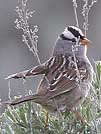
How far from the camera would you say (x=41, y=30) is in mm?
Answer: 12156

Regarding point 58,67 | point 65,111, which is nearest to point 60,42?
point 58,67

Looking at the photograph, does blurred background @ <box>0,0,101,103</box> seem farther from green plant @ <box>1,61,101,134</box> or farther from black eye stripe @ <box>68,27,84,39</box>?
green plant @ <box>1,61,101,134</box>

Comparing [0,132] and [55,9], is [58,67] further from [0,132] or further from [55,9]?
[55,9]

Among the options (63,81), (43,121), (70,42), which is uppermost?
(70,42)

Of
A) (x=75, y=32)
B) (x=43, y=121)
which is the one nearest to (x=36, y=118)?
(x=43, y=121)

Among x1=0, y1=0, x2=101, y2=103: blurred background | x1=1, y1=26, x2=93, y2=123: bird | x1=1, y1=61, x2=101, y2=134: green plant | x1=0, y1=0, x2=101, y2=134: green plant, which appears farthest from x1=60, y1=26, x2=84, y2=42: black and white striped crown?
x1=0, y1=0, x2=101, y2=103: blurred background

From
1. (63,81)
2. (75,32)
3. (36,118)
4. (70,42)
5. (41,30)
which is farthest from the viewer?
(41,30)

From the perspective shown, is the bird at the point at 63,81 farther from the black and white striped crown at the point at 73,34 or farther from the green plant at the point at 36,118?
the green plant at the point at 36,118

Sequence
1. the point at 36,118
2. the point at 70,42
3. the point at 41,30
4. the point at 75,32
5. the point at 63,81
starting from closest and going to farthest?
1. the point at 36,118
2. the point at 63,81
3. the point at 75,32
4. the point at 70,42
5. the point at 41,30

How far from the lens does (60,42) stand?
6.02m

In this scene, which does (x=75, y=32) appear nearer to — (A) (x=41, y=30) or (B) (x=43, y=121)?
(B) (x=43, y=121)

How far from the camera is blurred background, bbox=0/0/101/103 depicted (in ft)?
36.8

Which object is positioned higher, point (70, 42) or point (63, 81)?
point (70, 42)

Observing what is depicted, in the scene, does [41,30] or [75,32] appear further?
[41,30]
